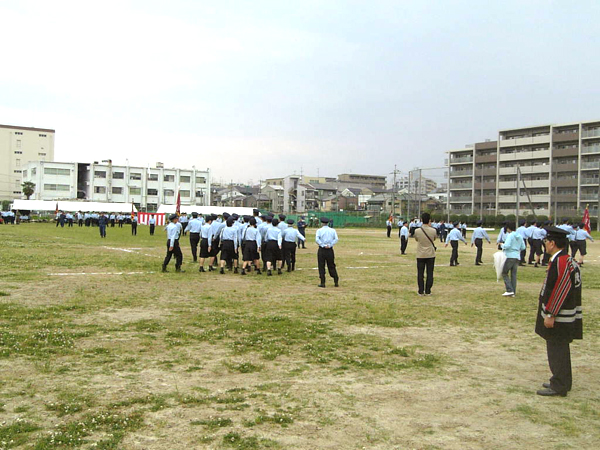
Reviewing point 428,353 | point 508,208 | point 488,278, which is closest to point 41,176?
point 508,208

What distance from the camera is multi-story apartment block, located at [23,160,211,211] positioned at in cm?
8738

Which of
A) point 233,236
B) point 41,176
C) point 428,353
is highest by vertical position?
point 41,176

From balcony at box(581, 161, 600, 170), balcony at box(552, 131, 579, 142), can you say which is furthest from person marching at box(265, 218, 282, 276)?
balcony at box(552, 131, 579, 142)

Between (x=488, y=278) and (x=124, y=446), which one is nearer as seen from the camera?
(x=124, y=446)

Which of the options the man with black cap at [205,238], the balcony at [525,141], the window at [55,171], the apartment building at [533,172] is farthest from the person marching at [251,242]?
the window at [55,171]

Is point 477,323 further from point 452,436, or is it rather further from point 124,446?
point 124,446

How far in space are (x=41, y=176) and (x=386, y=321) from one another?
89798mm

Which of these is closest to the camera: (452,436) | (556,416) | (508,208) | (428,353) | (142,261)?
(452,436)

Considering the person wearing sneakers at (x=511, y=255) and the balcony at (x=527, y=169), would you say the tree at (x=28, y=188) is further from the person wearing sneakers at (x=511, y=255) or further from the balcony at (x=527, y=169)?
the person wearing sneakers at (x=511, y=255)

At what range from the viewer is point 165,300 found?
11133mm

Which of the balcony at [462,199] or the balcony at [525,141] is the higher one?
the balcony at [525,141]

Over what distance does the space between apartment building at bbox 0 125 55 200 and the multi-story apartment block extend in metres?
13.7

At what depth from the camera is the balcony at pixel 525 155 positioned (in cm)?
7419

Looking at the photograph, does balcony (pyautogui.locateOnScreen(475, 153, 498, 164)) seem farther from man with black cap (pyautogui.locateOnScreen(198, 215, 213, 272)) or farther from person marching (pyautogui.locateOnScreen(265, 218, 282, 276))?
man with black cap (pyautogui.locateOnScreen(198, 215, 213, 272))
